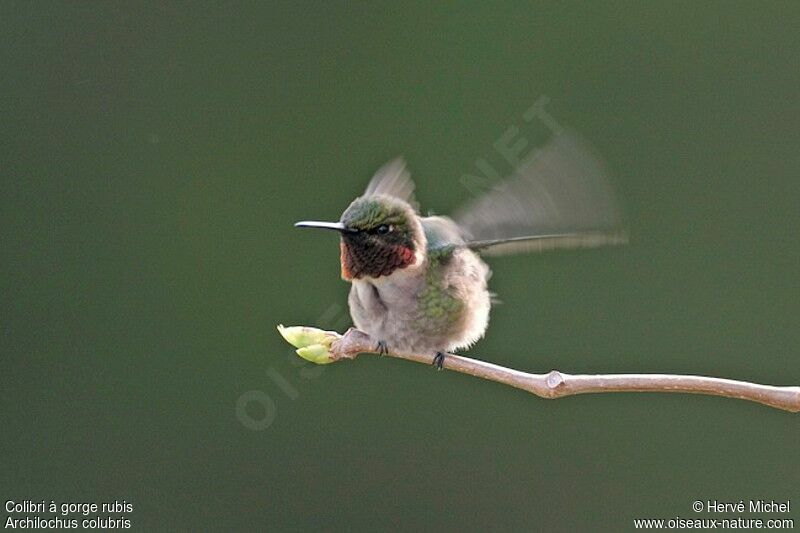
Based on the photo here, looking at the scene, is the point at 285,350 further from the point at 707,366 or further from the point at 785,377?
the point at 785,377

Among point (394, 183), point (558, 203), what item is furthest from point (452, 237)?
point (558, 203)

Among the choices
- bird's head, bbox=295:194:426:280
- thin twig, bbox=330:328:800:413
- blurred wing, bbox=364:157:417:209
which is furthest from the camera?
blurred wing, bbox=364:157:417:209

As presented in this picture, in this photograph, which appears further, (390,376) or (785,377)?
(390,376)

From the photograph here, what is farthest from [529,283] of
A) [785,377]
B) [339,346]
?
[339,346]

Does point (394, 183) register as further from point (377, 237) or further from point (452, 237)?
point (377, 237)

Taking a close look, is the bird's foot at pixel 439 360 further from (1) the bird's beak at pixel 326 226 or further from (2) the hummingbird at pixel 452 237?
(1) the bird's beak at pixel 326 226

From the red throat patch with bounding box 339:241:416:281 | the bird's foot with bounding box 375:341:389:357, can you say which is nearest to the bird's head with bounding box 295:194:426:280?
the red throat patch with bounding box 339:241:416:281

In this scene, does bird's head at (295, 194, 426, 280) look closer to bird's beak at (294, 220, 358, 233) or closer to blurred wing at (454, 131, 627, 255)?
bird's beak at (294, 220, 358, 233)
